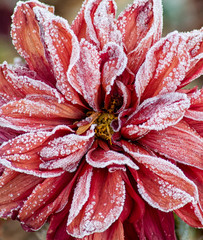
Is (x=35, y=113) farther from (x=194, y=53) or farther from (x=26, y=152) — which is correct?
(x=194, y=53)

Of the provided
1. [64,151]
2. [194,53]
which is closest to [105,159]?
[64,151]

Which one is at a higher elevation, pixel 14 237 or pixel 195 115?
pixel 195 115

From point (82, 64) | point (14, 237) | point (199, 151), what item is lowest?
point (14, 237)

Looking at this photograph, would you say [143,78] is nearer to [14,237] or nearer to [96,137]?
[96,137]

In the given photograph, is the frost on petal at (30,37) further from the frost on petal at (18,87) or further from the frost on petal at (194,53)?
the frost on petal at (194,53)

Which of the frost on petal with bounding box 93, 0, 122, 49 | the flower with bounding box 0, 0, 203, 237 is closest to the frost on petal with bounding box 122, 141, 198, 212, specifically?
the flower with bounding box 0, 0, 203, 237

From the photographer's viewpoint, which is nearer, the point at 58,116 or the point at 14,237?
the point at 58,116

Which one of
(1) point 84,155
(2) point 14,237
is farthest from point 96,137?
(2) point 14,237

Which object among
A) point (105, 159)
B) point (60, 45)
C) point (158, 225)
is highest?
point (60, 45)
